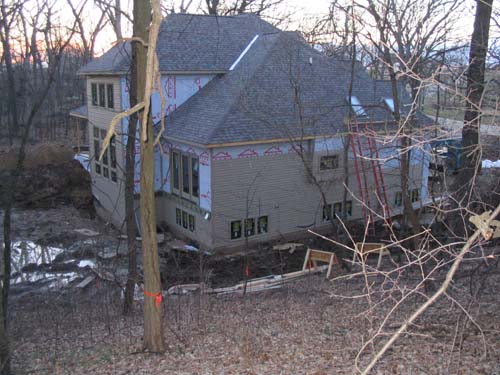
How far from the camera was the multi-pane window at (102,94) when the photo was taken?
59.3 feet

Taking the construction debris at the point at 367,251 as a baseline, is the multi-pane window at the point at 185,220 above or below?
below

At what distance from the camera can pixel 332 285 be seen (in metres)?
12.2

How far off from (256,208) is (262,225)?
63 centimetres

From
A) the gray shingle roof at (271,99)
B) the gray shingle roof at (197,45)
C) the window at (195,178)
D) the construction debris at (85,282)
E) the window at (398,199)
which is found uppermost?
the gray shingle roof at (197,45)

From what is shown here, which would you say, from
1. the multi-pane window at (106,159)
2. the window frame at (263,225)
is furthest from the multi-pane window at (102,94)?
the window frame at (263,225)

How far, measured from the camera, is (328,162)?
17.0 metres

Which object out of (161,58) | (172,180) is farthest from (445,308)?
(161,58)

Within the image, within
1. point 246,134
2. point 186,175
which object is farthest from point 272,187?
point 186,175

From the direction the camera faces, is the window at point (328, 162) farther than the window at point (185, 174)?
Yes

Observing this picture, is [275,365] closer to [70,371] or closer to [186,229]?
[70,371]

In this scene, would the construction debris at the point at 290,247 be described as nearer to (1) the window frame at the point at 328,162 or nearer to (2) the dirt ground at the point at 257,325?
(2) the dirt ground at the point at 257,325

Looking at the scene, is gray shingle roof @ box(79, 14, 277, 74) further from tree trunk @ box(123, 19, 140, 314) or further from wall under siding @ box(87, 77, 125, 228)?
tree trunk @ box(123, 19, 140, 314)

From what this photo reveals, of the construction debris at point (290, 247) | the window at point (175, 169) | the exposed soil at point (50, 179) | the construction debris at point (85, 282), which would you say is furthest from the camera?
the exposed soil at point (50, 179)

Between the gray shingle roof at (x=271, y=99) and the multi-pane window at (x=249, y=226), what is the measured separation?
258 centimetres
